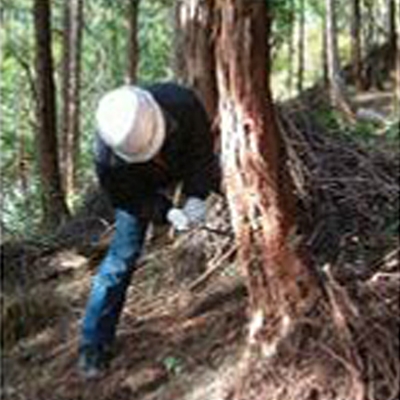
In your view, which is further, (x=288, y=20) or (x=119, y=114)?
(x=288, y=20)

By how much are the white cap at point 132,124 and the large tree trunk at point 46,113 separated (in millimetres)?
4438

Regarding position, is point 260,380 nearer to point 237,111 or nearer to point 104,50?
point 237,111

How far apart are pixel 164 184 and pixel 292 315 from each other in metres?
1.00

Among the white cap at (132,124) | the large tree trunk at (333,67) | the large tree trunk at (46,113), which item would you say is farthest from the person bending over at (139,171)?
the large tree trunk at (333,67)

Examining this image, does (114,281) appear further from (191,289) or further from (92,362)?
(191,289)

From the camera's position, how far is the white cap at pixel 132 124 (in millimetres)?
5332

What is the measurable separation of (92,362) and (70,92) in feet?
31.0

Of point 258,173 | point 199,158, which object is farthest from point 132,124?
point 258,173

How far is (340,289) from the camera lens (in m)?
5.14

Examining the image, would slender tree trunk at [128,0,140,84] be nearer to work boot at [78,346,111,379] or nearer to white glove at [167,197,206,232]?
work boot at [78,346,111,379]

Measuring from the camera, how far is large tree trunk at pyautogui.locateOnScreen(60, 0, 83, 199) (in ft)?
48.1

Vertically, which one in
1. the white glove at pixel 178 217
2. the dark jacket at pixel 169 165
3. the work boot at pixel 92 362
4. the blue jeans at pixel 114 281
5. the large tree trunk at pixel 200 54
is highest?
the large tree trunk at pixel 200 54

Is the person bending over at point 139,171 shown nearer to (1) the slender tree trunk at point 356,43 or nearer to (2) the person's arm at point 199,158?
(2) the person's arm at point 199,158

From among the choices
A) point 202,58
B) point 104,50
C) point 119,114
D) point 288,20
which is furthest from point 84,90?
point 119,114
